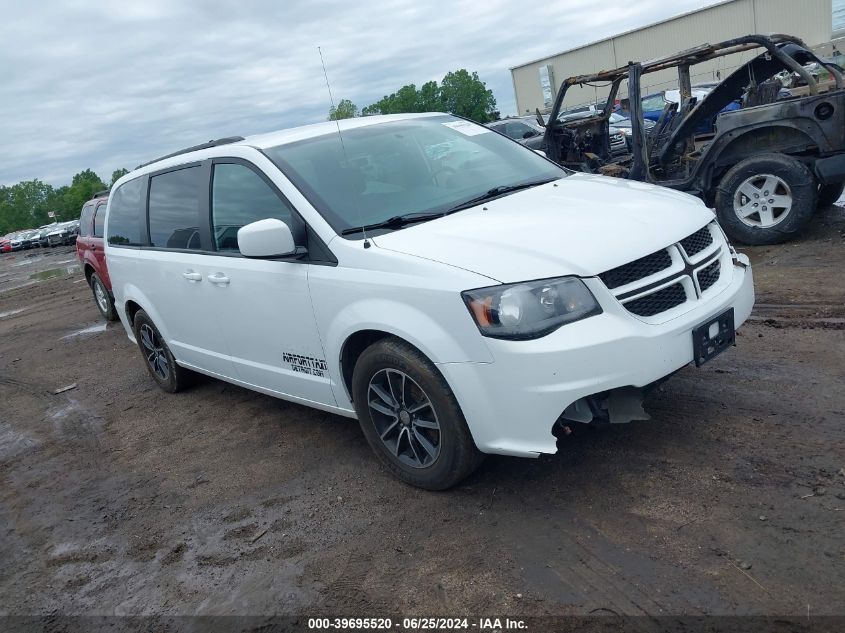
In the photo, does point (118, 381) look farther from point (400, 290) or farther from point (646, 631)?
point (646, 631)

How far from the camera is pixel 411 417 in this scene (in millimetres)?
3719

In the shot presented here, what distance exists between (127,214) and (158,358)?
1.27 meters

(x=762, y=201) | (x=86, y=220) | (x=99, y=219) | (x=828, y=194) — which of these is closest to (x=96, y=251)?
(x=99, y=219)

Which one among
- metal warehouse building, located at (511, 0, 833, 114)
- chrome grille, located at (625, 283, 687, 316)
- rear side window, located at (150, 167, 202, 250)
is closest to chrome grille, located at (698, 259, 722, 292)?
chrome grille, located at (625, 283, 687, 316)

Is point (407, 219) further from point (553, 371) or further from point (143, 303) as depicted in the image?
point (143, 303)

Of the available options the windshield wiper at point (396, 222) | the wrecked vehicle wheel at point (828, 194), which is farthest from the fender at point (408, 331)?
the wrecked vehicle wheel at point (828, 194)

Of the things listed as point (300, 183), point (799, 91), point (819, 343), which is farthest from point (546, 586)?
point (799, 91)

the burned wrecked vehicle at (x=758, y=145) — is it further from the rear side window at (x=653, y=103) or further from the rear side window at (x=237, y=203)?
the rear side window at (x=653, y=103)

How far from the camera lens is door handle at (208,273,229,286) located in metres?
4.61

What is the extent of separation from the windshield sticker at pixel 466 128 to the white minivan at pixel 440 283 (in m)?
0.04

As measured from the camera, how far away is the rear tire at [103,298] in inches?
424

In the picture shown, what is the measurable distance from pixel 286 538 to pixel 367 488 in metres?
0.54

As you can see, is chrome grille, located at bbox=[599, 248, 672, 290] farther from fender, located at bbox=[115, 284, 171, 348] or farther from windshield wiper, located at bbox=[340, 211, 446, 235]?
fender, located at bbox=[115, 284, 171, 348]

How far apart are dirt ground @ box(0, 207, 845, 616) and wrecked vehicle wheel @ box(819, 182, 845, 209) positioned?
3.40m
